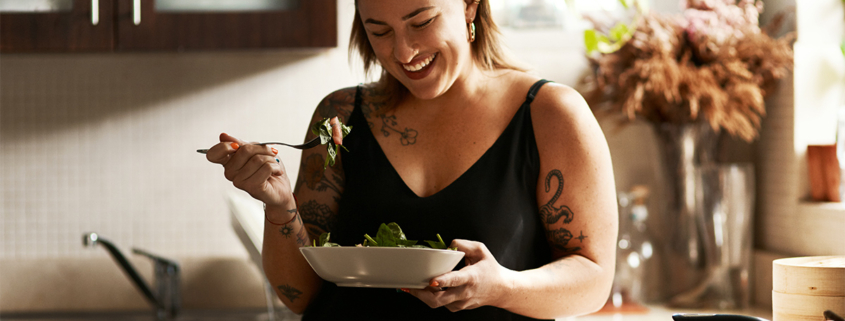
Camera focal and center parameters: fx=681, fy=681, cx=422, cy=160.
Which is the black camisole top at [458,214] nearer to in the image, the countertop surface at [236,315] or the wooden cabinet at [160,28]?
the wooden cabinet at [160,28]

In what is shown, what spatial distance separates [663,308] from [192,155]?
1.37 metres

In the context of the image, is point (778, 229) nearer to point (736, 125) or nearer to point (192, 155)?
point (736, 125)

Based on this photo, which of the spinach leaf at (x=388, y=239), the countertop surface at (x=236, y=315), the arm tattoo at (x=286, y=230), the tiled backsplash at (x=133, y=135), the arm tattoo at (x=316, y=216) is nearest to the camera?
the spinach leaf at (x=388, y=239)

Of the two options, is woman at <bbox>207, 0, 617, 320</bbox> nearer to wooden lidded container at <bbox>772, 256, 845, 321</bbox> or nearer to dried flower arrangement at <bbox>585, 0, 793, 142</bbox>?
wooden lidded container at <bbox>772, 256, 845, 321</bbox>

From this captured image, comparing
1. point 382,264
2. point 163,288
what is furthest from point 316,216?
point 163,288

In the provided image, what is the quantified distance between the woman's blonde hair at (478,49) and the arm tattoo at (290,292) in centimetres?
34

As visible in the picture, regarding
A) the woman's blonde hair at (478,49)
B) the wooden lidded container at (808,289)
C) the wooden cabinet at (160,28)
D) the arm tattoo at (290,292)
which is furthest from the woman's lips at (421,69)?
the wooden cabinet at (160,28)

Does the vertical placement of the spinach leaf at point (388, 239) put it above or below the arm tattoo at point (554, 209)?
below

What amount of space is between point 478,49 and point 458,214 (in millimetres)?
298

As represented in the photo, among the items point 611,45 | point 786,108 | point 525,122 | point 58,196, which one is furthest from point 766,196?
point 58,196

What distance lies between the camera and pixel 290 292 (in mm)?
1082

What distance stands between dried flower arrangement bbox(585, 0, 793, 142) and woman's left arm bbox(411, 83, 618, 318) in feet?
2.38

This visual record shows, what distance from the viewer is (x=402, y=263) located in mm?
786

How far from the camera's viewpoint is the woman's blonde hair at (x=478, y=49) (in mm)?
1121
